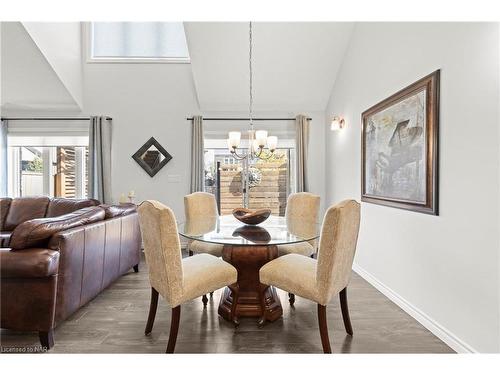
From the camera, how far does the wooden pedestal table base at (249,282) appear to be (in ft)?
7.42

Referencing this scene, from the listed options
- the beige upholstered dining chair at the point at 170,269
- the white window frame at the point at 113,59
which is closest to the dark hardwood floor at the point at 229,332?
the beige upholstered dining chair at the point at 170,269

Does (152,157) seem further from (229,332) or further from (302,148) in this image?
(229,332)

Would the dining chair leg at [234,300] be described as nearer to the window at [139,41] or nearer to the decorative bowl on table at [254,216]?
the decorative bowl on table at [254,216]

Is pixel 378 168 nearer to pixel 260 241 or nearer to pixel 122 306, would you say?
pixel 260 241

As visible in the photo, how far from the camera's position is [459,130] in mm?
1881

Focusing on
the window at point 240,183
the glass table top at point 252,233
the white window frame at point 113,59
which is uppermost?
the white window frame at point 113,59

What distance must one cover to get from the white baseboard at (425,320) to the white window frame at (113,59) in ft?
13.6

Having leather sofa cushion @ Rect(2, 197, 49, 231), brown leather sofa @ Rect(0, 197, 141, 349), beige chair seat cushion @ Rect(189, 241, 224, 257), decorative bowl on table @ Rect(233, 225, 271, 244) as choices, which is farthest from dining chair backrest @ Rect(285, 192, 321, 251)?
leather sofa cushion @ Rect(2, 197, 49, 231)

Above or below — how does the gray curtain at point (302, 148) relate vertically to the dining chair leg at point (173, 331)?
above

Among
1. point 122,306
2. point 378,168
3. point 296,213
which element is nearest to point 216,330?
point 122,306

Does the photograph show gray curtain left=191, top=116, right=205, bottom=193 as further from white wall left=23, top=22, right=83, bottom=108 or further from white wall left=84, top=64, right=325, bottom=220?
white wall left=23, top=22, right=83, bottom=108

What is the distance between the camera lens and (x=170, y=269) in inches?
69.6
